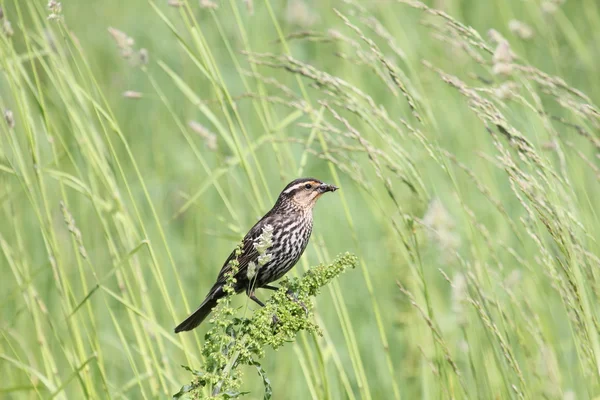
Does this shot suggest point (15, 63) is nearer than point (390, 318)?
Yes

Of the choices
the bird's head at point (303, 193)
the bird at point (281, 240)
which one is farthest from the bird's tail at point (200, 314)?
the bird's head at point (303, 193)

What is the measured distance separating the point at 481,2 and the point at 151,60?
8.99 ft

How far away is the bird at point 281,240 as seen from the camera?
340 cm

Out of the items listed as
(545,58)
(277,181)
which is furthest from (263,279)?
(545,58)

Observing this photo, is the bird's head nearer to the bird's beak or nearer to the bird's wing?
the bird's beak

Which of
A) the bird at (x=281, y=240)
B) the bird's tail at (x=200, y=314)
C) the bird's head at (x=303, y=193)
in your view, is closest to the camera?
the bird's tail at (x=200, y=314)

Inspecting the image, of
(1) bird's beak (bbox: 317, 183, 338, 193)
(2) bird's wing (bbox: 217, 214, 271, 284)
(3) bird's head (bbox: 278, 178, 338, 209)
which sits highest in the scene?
(1) bird's beak (bbox: 317, 183, 338, 193)

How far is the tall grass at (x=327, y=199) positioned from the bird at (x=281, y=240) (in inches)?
5.8

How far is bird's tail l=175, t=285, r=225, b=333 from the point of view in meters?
3.02

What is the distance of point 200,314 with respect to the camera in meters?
3.26

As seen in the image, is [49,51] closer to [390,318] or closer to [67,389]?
[67,389]

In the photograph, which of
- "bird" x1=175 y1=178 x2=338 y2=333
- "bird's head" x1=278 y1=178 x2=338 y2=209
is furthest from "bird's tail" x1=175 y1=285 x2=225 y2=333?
"bird's head" x1=278 y1=178 x2=338 y2=209

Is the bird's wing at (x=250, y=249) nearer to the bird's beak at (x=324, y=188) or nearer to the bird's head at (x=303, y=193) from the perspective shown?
the bird's head at (x=303, y=193)

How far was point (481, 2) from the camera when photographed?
23.2 feet
